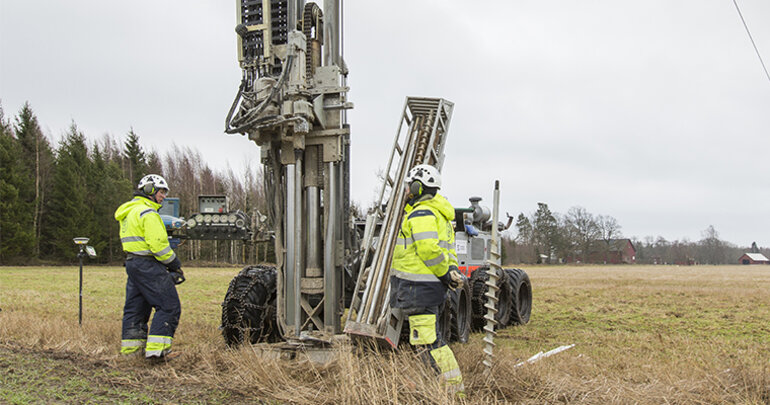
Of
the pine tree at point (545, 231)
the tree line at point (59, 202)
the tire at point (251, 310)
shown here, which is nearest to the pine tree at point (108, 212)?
the tree line at point (59, 202)

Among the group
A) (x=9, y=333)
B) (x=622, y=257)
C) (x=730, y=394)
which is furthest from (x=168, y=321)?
(x=622, y=257)

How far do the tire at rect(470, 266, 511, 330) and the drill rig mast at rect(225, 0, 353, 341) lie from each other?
393 cm

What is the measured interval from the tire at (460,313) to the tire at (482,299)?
0.85 metres

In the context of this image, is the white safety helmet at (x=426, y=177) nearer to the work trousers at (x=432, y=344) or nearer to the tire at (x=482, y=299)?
the work trousers at (x=432, y=344)

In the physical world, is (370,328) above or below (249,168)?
below

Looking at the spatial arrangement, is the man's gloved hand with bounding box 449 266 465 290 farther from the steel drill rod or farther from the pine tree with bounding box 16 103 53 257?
the pine tree with bounding box 16 103 53 257

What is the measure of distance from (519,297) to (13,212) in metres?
35.7

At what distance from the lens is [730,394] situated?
15.1 feet

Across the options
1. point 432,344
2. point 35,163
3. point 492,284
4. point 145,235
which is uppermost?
Result: point 35,163

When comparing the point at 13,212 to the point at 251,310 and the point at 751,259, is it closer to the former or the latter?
the point at 251,310

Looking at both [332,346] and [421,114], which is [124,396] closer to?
[332,346]

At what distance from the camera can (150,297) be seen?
256 inches

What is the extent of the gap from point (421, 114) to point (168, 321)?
4463 mm

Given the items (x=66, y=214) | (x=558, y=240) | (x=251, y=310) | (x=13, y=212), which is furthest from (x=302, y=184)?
(x=558, y=240)
